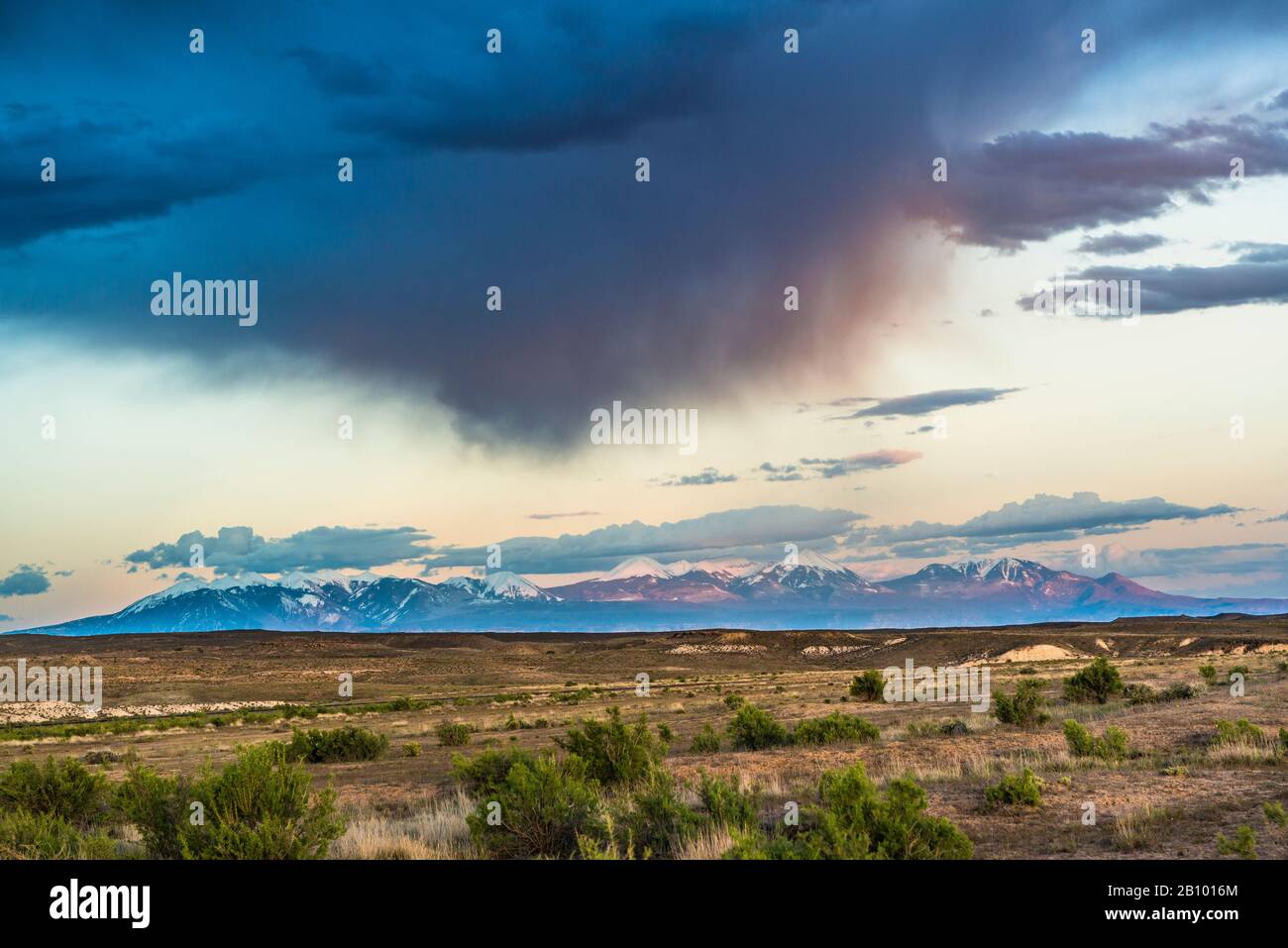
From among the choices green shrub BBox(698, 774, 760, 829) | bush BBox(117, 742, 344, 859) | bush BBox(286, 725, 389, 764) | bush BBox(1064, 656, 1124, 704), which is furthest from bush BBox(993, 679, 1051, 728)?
bush BBox(117, 742, 344, 859)

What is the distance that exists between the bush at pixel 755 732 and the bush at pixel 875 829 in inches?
617

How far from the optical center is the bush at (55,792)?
18484 millimetres

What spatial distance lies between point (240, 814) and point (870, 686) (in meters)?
39.6

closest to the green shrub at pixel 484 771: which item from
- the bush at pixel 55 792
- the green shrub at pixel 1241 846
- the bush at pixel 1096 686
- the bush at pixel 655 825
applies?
the bush at pixel 655 825

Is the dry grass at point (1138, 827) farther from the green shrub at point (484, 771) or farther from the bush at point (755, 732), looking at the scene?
the bush at point (755, 732)

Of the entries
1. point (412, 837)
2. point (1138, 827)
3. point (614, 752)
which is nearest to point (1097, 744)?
point (1138, 827)

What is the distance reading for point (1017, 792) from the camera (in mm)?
14422

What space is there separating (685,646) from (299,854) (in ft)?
434

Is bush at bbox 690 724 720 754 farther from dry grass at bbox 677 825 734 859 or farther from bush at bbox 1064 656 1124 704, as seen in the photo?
bush at bbox 1064 656 1124 704

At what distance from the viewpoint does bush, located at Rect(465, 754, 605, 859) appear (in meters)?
12.2

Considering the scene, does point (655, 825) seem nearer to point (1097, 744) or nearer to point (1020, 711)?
point (1097, 744)

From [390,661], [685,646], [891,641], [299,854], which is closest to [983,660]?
[891,641]
